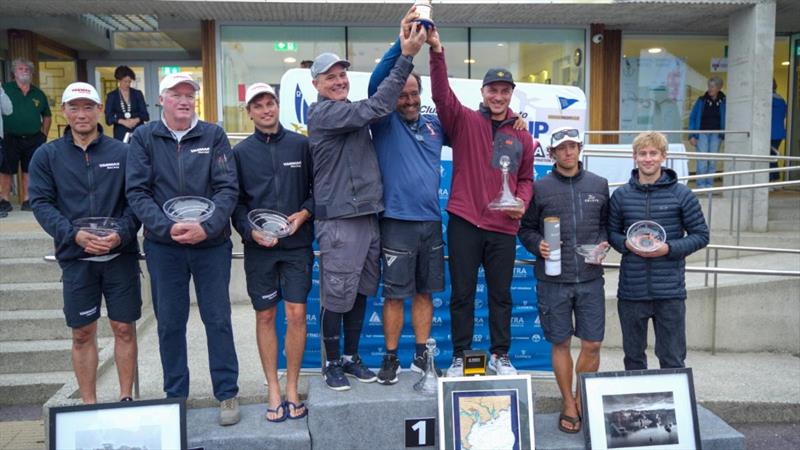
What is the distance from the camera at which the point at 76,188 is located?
376 cm

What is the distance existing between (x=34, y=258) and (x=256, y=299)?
352 cm

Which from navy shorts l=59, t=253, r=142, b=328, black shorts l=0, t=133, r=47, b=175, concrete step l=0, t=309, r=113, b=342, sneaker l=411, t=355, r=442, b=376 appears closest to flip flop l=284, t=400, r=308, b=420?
sneaker l=411, t=355, r=442, b=376

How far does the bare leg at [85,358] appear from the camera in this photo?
12.7ft

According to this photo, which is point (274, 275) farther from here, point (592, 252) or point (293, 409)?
point (592, 252)

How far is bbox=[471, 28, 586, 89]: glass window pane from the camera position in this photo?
36.5 feet

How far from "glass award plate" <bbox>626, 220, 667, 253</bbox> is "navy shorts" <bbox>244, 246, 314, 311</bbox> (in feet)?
6.32

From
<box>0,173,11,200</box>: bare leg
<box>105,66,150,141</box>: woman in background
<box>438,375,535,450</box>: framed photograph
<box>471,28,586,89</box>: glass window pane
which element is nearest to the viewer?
<box>438,375,535,450</box>: framed photograph

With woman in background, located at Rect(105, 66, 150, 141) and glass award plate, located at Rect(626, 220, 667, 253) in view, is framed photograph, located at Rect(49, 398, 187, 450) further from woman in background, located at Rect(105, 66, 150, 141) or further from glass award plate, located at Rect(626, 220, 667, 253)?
woman in background, located at Rect(105, 66, 150, 141)

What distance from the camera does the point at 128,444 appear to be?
3.33 m

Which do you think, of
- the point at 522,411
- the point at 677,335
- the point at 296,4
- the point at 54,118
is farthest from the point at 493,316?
the point at 54,118

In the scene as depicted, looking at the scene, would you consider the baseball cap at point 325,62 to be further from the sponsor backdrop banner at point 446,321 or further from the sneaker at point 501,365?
the sneaker at point 501,365

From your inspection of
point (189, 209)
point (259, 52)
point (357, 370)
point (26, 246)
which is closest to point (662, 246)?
point (357, 370)

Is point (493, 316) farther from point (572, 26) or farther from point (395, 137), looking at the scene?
point (572, 26)

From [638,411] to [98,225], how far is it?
125 inches
